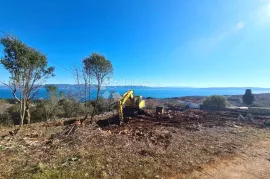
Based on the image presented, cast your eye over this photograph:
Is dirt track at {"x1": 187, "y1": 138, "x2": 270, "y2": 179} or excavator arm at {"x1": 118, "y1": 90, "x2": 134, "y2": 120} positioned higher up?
excavator arm at {"x1": 118, "y1": 90, "x2": 134, "y2": 120}

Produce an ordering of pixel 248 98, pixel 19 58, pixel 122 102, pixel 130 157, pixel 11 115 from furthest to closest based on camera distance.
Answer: pixel 248 98, pixel 11 115, pixel 122 102, pixel 19 58, pixel 130 157

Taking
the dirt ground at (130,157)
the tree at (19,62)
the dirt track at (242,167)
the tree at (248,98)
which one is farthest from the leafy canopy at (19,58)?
the tree at (248,98)

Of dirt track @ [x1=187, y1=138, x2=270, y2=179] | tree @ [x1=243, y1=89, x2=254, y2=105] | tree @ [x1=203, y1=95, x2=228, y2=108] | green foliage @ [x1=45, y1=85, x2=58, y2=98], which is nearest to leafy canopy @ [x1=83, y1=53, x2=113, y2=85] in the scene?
green foliage @ [x1=45, y1=85, x2=58, y2=98]

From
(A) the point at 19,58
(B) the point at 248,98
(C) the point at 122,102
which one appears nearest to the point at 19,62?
(A) the point at 19,58

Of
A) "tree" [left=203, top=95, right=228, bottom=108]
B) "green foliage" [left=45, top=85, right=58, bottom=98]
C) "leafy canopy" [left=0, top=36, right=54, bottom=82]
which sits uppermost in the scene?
"leafy canopy" [left=0, top=36, right=54, bottom=82]

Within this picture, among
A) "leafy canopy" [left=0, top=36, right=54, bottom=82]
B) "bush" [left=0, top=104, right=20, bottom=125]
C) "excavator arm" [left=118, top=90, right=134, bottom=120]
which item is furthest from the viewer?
"bush" [left=0, top=104, right=20, bottom=125]

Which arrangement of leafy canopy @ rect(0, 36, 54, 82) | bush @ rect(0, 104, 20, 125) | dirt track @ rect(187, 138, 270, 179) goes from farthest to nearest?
bush @ rect(0, 104, 20, 125)
leafy canopy @ rect(0, 36, 54, 82)
dirt track @ rect(187, 138, 270, 179)

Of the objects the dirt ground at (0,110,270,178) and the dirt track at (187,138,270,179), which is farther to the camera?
the dirt track at (187,138,270,179)

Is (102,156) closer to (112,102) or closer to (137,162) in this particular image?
(137,162)

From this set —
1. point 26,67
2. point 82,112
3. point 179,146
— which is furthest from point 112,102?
point 179,146

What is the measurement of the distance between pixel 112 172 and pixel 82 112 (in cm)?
1950

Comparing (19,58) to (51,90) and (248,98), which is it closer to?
(51,90)

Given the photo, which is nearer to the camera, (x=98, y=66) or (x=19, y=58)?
(x=19, y=58)

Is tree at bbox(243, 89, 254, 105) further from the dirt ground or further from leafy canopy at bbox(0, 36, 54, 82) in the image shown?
leafy canopy at bbox(0, 36, 54, 82)
